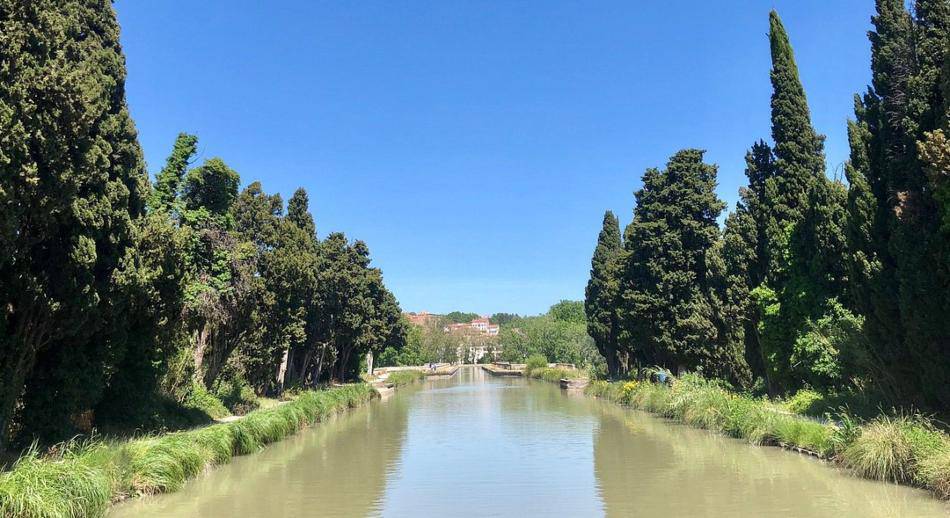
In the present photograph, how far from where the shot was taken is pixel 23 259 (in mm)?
10125

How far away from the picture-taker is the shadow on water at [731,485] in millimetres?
10117

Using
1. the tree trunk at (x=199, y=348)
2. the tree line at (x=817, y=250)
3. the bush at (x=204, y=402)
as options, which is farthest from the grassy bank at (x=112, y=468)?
the tree line at (x=817, y=250)

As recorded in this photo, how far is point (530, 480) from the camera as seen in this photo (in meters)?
13.5

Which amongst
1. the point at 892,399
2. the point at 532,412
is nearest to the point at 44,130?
the point at 892,399

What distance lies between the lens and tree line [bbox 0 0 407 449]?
9148 millimetres

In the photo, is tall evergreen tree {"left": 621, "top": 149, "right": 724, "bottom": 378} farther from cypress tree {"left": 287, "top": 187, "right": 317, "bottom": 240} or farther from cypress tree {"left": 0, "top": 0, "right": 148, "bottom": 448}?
cypress tree {"left": 0, "top": 0, "right": 148, "bottom": 448}

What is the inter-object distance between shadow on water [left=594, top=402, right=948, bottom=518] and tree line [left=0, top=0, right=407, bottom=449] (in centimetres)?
962

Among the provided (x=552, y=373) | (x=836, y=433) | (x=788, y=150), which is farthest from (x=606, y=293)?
(x=836, y=433)

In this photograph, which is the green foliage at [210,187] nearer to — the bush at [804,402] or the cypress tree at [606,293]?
the bush at [804,402]

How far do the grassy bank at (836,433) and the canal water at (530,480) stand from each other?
1.12ft

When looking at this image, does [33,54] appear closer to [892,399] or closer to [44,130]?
[44,130]

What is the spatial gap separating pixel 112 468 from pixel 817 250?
18.5 metres

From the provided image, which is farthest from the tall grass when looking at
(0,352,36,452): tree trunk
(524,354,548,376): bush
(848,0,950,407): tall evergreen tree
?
(524,354,548,376): bush

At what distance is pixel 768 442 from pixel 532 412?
1454cm
